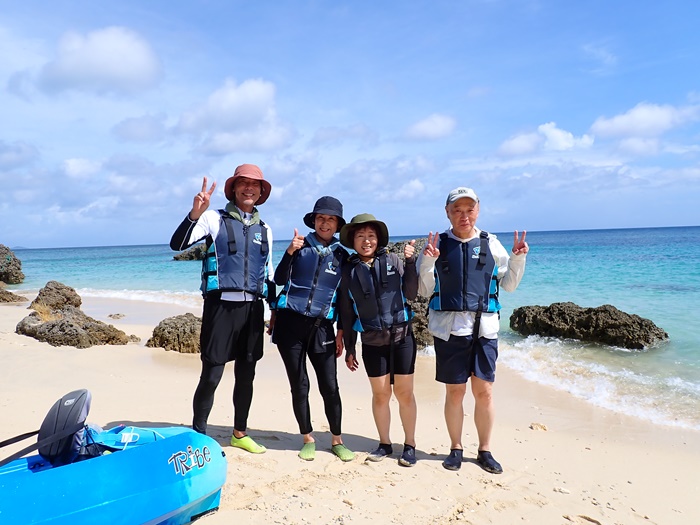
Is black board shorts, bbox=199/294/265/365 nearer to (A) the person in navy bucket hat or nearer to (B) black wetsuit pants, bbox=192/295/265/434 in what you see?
(B) black wetsuit pants, bbox=192/295/265/434

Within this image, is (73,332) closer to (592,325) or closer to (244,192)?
(244,192)

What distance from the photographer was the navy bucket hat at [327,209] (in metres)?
4.30

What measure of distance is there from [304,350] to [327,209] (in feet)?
3.95

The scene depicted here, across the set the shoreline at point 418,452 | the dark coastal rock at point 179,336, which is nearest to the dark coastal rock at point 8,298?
the shoreline at point 418,452

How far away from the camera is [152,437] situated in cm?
351

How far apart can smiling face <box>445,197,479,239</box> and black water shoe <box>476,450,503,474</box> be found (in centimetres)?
184

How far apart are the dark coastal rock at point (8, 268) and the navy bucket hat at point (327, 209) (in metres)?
28.4

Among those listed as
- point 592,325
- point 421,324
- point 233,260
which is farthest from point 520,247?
point 592,325

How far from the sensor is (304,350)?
4363mm

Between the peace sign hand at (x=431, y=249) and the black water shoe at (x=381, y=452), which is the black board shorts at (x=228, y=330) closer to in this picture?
the black water shoe at (x=381, y=452)

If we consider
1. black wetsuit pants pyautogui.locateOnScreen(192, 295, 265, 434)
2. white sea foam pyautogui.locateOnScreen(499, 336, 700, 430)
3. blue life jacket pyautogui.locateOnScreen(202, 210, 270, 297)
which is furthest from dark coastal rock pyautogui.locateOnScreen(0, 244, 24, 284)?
blue life jacket pyautogui.locateOnScreen(202, 210, 270, 297)

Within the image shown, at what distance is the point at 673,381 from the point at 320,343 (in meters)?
5.94

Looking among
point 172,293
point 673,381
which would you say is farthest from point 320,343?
point 172,293

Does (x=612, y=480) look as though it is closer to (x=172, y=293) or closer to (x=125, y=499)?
(x=125, y=499)
